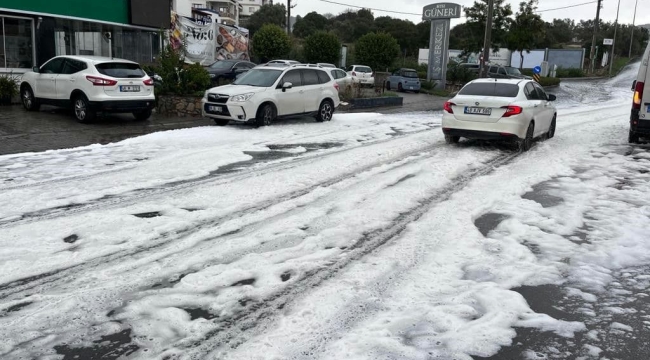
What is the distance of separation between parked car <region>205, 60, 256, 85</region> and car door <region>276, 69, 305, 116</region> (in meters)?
12.3

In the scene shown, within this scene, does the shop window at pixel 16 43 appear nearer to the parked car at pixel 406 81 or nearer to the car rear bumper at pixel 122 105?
the car rear bumper at pixel 122 105

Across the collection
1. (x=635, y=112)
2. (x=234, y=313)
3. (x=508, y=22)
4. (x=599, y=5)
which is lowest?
(x=234, y=313)

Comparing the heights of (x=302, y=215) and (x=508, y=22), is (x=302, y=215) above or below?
below

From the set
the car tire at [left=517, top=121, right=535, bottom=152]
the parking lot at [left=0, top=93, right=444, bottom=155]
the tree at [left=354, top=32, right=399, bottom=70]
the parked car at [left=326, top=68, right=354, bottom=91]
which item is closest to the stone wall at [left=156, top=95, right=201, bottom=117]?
the parking lot at [left=0, top=93, right=444, bottom=155]

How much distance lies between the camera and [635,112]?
11.9 m

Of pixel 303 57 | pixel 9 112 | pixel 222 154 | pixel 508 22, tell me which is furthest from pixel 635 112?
pixel 508 22

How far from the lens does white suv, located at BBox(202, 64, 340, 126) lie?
45.6ft

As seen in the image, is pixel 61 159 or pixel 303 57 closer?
pixel 61 159

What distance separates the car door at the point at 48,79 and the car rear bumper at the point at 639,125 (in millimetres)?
13641

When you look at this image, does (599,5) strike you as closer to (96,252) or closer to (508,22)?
(508,22)

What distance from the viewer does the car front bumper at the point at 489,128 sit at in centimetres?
1118

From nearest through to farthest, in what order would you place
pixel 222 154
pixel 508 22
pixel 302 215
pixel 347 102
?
pixel 302 215 → pixel 222 154 → pixel 347 102 → pixel 508 22

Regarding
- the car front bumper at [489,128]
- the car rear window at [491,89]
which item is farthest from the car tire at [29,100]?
the car rear window at [491,89]

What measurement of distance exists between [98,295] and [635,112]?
450 inches
